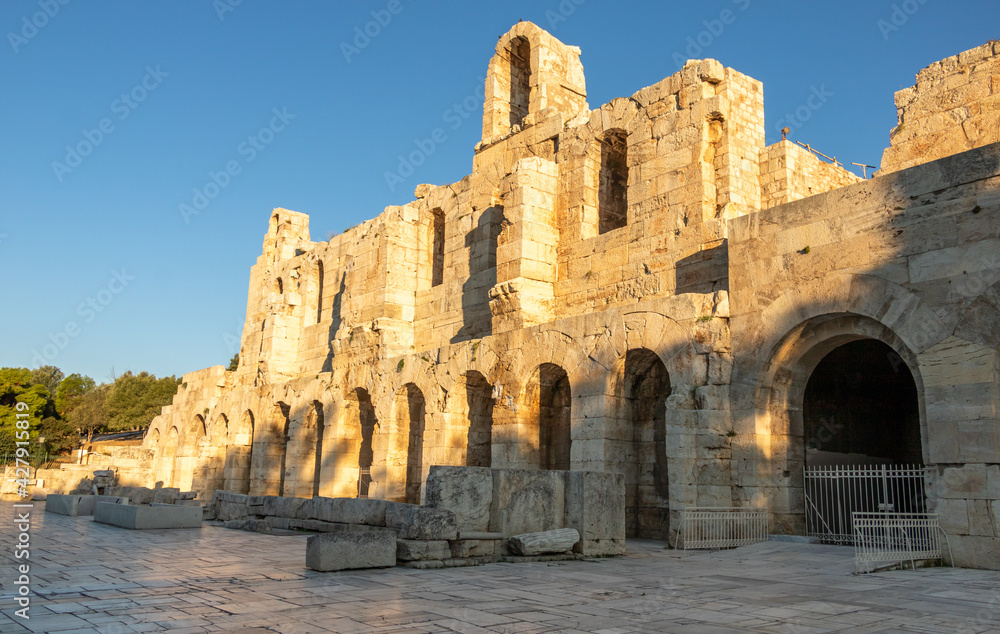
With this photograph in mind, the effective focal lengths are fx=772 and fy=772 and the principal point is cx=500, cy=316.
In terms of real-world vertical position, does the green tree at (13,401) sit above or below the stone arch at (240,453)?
above

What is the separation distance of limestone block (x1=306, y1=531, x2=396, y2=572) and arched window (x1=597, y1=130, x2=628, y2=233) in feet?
30.8

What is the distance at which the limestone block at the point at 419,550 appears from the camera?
813 cm

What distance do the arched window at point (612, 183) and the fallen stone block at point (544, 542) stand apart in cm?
811

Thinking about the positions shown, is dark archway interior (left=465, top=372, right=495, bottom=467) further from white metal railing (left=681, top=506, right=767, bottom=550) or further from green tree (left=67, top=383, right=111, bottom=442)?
green tree (left=67, top=383, right=111, bottom=442)

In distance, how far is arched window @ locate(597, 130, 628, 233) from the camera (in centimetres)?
A: 1605

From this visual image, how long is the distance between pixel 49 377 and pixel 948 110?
61217 mm

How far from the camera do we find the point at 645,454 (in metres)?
13.3

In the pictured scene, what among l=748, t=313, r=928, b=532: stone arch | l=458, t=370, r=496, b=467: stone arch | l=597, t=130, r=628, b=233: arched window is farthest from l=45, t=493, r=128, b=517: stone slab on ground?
l=748, t=313, r=928, b=532: stone arch

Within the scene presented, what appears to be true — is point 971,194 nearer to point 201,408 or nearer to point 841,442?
point 841,442

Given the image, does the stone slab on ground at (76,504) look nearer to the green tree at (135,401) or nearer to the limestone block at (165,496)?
the limestone block at (165,496)

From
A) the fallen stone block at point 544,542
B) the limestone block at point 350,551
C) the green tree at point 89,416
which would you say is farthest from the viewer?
the green tree at point 89,416

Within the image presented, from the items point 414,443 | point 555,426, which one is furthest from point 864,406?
point 414,443

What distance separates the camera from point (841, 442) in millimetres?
14578

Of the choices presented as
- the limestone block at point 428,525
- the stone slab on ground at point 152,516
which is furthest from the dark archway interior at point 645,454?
the stone slab on ground at point 152,516
